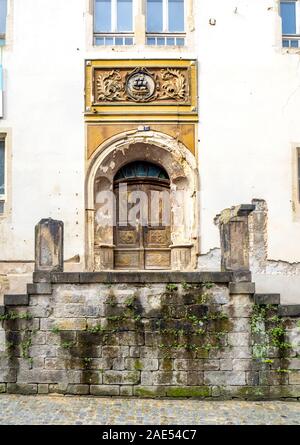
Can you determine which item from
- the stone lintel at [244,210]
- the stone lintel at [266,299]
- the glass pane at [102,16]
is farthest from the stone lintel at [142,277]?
the glass pane at [102,16]

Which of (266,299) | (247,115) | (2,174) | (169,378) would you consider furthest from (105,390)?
(247,115)

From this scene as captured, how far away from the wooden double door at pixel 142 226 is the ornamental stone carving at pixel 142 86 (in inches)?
72.3

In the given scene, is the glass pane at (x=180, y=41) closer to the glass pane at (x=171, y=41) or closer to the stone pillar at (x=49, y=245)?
the glass pane at (x=171, y=41)

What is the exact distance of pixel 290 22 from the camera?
37.7 ft

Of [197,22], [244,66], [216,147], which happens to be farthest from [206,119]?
[197,22]

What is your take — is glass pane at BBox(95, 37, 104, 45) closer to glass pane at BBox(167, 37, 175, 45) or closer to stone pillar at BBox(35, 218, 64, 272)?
glass pane at BBox(167, 37, 175, 45)

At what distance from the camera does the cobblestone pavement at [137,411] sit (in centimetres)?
605

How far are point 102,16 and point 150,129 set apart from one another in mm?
2860

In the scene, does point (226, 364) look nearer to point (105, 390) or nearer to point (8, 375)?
point (105, 390)

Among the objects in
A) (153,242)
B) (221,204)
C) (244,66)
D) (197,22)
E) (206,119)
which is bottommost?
(153,242)

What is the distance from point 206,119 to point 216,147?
2.16 ft

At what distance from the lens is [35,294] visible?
23.8 ft

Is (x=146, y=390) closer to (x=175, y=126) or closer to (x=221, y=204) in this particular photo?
(x=221, y=204)

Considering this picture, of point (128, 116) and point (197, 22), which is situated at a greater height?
point (197, 22)
